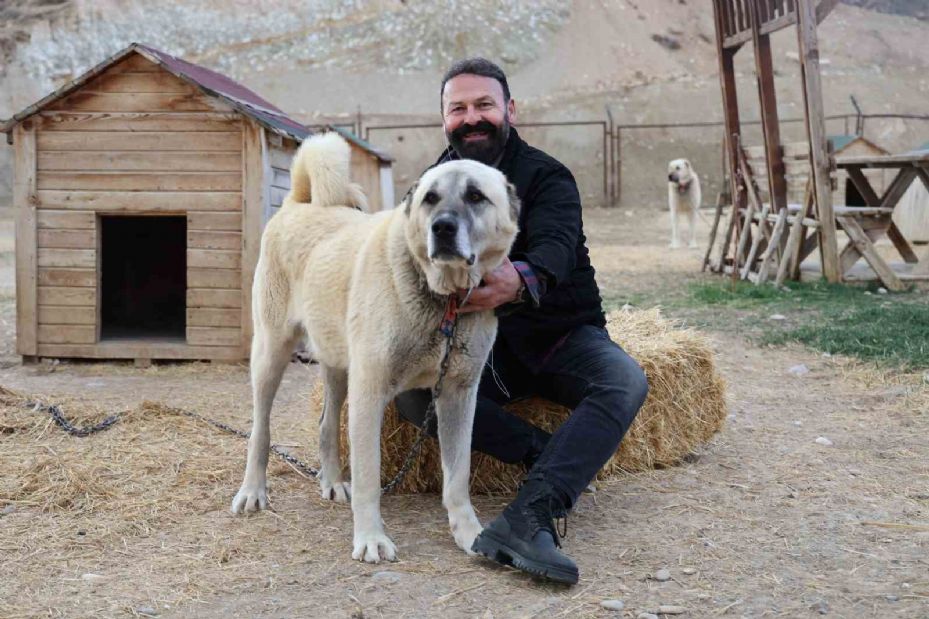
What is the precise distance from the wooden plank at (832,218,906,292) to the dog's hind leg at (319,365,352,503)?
23.0 feet

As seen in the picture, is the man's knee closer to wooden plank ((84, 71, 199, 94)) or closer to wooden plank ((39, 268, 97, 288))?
wooden plank ((84, 71, 199, 94))

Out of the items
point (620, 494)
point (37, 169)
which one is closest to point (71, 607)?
point (620, 494)

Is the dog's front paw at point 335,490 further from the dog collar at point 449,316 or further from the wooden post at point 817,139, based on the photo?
the wooden post at point 817,139

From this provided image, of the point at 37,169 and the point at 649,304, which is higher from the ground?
the point at 37,169

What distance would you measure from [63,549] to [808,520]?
270cm

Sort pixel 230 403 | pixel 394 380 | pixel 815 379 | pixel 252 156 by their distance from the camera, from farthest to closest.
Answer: pixel 252 156
pixel 815 379
pixel 230 403
pixel 394 380

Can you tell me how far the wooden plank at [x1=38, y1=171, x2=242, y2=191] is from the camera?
22.0ft

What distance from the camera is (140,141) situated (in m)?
6.76

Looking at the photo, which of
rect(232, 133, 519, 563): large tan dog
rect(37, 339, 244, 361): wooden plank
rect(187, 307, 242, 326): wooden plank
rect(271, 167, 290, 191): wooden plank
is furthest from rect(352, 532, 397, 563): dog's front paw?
rect(271, 167, 290, 191): wooden plank

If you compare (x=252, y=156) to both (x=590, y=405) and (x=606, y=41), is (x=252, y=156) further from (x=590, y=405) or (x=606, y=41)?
(x=606, y=41)

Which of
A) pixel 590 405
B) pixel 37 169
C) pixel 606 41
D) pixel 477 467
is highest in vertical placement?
pixel 606 41

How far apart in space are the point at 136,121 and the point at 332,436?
13.2 feet

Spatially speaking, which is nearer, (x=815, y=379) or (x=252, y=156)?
(x=815, y=379)

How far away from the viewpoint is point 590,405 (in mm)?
3244
